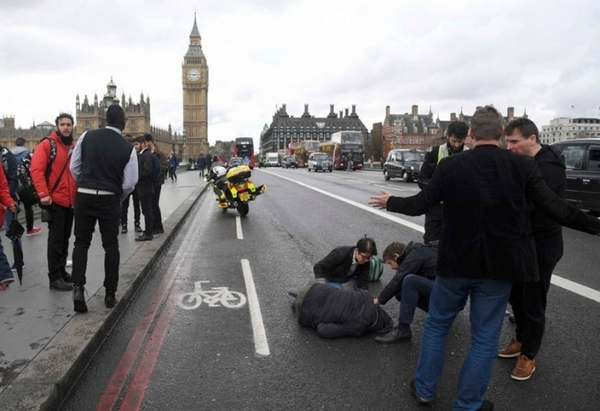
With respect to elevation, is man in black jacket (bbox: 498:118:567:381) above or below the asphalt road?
above

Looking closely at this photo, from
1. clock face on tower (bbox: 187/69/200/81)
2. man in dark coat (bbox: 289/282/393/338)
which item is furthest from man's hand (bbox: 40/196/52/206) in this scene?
clock face on tower (bbox: 187/69/200/81)

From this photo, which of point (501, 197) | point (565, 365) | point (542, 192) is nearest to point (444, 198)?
point (501, 197)

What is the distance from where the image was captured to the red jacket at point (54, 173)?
5.33 metres

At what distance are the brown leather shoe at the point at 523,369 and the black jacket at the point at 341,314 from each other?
114 centimetres

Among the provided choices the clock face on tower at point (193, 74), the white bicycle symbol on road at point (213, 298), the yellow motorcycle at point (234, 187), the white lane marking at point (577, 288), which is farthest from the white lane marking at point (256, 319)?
the clock face on tower at point (193, 74)

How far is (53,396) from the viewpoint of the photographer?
126 inches

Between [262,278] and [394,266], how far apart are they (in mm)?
2338

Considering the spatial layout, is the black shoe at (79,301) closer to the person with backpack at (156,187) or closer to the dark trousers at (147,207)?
the dark trousers at (147,207)

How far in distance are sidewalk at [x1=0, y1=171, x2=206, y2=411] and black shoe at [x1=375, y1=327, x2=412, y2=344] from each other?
2419 mm

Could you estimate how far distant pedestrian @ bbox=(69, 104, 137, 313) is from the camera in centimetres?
484

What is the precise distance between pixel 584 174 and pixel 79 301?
10.4m

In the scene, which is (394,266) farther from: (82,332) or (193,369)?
(82,332)

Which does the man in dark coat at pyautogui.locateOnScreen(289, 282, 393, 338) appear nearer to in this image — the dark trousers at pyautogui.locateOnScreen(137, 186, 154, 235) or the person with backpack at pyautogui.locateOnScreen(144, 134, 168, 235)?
the dark trousers at pyautogui.locateOnScreen(137, 186, 154, 235)

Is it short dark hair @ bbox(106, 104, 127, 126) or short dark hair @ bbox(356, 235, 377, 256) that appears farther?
short dark hair @ bbox(356, 235, 377, 256)
